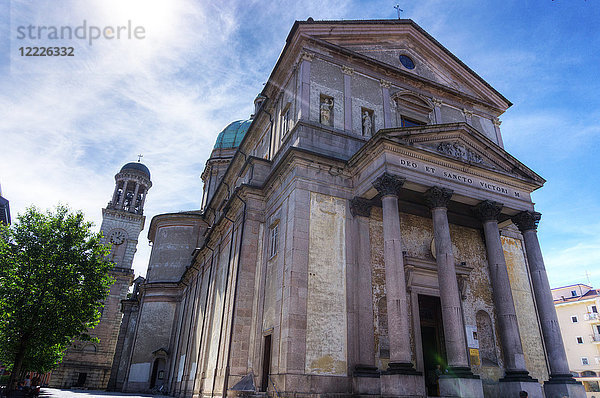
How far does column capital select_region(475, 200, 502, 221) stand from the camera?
1535 cm

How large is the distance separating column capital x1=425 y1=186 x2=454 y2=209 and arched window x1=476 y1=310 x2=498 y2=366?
5.51 metres

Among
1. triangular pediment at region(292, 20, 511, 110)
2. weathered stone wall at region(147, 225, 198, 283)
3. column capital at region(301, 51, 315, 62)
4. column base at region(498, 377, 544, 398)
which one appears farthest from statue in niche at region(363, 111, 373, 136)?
weathered stone wall at region(147, 225, 198, 283)

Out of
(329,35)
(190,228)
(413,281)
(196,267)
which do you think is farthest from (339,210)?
(190,228)

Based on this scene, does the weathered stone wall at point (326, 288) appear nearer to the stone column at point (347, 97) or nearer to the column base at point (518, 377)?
the stone column at point (347, 97)

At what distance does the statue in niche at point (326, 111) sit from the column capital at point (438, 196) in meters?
5.24

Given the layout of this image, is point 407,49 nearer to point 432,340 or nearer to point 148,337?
point 432,340

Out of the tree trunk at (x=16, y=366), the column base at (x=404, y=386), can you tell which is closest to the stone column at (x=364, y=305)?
the column base at (x=404, y=386)

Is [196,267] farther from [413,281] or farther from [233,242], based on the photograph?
[413,281]

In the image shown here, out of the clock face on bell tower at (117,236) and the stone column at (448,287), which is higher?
the clock face on bell tower at (117,236)

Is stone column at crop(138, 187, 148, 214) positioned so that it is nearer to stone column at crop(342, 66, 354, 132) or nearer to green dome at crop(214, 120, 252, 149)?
green dome at crop(214, 120, 252, 149)

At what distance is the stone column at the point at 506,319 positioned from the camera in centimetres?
1292

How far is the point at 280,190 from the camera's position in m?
16.5

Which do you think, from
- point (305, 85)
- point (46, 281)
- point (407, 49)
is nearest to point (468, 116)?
point (407, 49)

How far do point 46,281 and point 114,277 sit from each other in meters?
29.8
